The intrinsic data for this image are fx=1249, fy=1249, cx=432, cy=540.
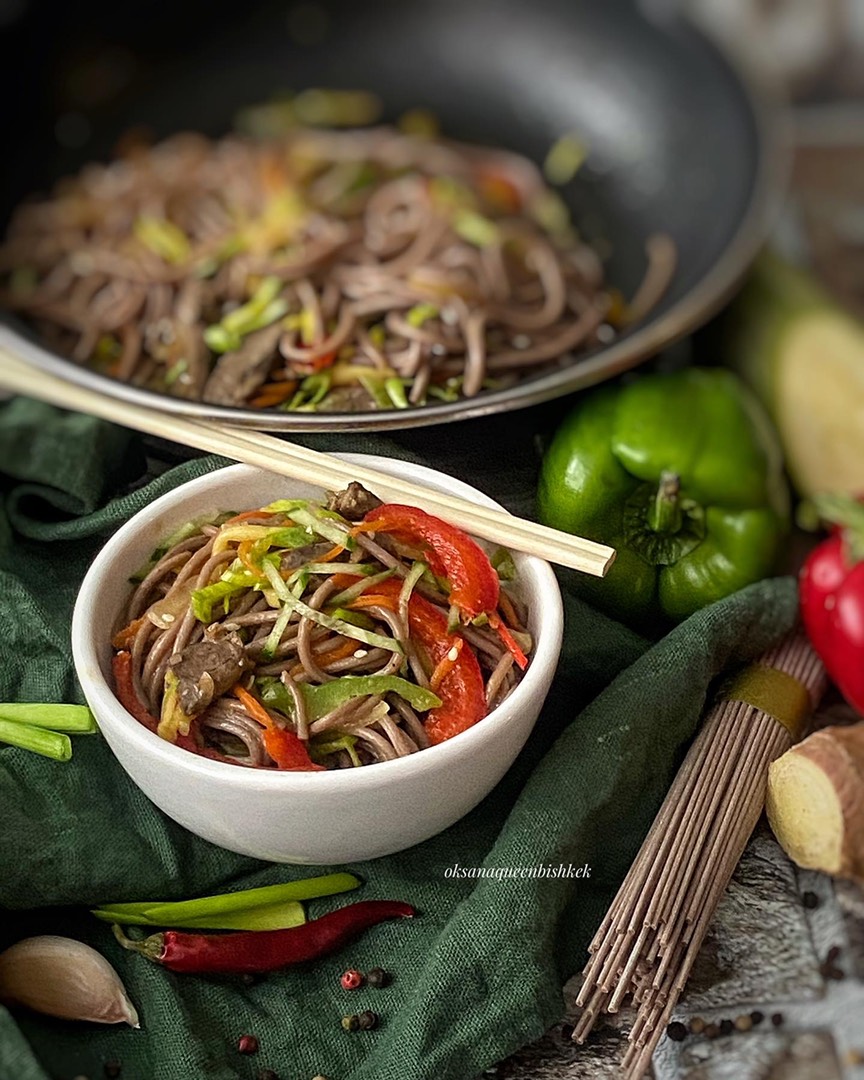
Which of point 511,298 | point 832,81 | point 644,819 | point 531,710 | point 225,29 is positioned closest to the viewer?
point 531,710

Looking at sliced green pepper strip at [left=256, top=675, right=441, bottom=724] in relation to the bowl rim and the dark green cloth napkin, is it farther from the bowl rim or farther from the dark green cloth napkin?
the dark green cloth napkin

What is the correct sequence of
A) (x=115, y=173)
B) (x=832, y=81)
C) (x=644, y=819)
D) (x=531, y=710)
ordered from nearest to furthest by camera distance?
(x=531, y=710), (x=644, y=819), (x=115, y=173), (x=832, y=81)

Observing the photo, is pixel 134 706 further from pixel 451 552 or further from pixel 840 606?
pixel 840 606

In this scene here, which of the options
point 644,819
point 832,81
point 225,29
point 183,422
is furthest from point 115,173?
point 832,81

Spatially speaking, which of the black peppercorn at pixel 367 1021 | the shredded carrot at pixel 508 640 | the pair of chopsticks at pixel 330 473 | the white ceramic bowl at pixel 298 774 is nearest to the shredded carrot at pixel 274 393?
the pair of chopsticks at pixel 330 473

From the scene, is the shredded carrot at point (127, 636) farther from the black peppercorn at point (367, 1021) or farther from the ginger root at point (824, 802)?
the ginger root at point (824, 802)

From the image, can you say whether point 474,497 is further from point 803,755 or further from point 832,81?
point 832,81

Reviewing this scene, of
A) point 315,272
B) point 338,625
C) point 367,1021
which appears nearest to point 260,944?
point 367,1021
